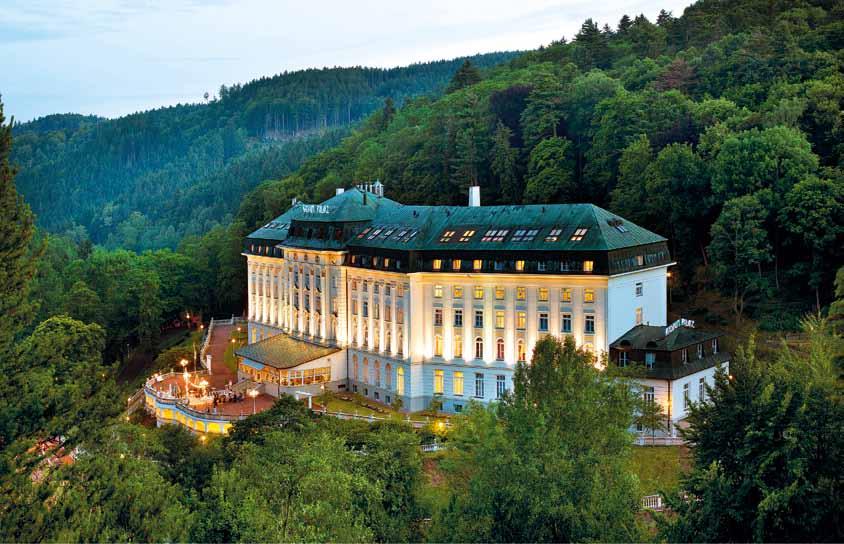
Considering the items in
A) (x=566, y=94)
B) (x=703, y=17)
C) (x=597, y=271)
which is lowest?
(x=597, y=271)

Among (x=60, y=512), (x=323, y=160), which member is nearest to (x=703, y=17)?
(x=323, y=160)

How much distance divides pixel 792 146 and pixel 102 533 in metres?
65.1

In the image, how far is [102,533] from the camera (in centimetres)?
3173

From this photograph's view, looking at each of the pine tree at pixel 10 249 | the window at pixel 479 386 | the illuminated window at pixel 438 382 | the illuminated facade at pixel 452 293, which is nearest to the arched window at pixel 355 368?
the illuminated facade at pixel 452 293

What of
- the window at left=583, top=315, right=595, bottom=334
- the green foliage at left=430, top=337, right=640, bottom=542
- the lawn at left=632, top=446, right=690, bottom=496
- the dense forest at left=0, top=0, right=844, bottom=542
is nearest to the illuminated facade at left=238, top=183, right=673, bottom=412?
the window at left=583, top=315, right=595, bottom=334

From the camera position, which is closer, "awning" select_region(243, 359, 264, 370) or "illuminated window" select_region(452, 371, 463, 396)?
"illuminated window" select_region(452, 371, 463, 396)

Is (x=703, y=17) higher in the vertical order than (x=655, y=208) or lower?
higher

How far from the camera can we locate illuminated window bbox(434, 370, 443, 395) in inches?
2970

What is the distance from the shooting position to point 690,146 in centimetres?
9212

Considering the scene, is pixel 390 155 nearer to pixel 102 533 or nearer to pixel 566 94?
pixel 566 94

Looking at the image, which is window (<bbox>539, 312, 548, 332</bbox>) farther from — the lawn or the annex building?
the lawn

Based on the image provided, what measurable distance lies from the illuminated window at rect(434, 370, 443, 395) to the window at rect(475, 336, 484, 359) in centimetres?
326

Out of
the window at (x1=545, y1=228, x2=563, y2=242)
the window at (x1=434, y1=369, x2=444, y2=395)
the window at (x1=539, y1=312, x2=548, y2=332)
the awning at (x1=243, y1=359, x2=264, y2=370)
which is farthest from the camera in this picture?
the awning at (x1=243, y1=359, x2=264, y2=370)

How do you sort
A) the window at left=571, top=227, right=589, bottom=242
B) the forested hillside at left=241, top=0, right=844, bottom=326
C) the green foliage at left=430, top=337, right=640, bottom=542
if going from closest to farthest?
the green foliage at left=430, top=337, right=640, bottom=542 < the window at left=571, top=227, right=589, bottom=242 < the forested hillside at left=241, top=0, right=844, bottom=326
